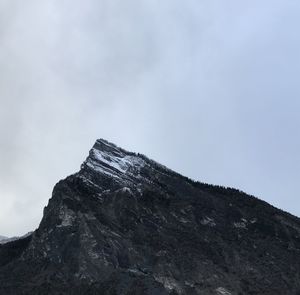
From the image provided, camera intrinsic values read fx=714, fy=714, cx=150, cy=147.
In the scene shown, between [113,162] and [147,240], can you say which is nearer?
[147,240]

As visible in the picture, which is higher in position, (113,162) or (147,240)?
(113,162)

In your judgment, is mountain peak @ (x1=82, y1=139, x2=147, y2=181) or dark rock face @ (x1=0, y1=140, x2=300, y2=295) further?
mountain peak @ (x1=82, y1=139, x2=147, y2=181)

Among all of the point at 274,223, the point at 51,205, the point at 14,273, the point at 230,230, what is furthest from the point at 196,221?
the point at 14,273

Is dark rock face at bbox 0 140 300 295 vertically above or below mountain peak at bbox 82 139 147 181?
below

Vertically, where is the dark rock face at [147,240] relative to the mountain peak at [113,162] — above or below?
below

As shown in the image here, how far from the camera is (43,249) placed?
137875 millimetres

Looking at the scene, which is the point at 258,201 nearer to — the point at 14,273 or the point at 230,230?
the point at 230,230

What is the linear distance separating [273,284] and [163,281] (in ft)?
73.2

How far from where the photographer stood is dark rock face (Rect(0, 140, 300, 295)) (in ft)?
429

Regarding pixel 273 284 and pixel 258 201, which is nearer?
pixel 273 284

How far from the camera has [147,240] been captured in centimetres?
14112

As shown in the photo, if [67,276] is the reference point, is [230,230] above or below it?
above

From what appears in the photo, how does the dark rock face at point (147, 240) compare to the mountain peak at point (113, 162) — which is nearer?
the dark rock face at point (147, 240)

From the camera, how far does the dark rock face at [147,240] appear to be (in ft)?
429
